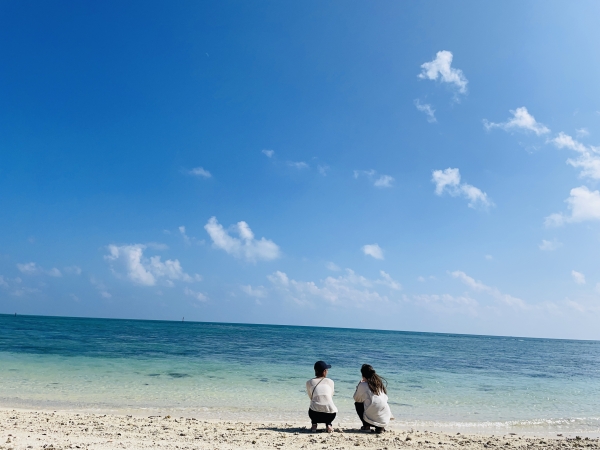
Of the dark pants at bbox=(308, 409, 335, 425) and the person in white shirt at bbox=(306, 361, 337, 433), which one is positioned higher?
the person in white shirt at bbox=(306, 361, 337, 433)

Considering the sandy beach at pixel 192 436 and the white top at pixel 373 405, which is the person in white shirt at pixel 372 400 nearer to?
the white top at pixel 373 405

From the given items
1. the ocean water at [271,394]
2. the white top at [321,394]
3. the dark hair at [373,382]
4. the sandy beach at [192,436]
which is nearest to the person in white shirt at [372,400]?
the dark hair at [373,382]

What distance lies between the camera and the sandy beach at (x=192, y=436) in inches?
291

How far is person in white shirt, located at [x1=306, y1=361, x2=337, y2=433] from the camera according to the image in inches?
344

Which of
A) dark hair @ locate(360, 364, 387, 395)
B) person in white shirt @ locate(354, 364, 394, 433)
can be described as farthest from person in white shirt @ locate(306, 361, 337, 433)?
dark hair @ locate(360, 364, 387, 395)

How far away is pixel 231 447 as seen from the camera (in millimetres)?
7434

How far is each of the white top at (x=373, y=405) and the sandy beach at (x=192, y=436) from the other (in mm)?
304

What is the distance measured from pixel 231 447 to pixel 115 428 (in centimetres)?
299

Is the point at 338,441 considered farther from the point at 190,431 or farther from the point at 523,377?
the point at 523,377

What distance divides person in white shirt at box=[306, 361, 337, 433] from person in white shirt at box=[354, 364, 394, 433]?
0.63 meters

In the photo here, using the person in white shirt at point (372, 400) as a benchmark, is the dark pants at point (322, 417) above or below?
below

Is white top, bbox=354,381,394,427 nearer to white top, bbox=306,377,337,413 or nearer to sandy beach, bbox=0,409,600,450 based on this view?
sandy beach, bbox=0,409,600,450

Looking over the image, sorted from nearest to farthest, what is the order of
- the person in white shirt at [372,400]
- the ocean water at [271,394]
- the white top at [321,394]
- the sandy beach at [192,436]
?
1. the sandy beach at [192,436]
2. the white top at [321,394]
3. the person in white shirt at [372,400]
4. the ocean water at [271,394]

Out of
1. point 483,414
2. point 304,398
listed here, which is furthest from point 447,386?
point 304,398
